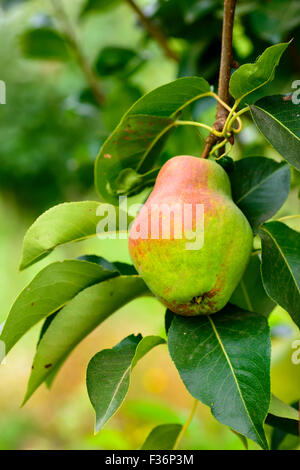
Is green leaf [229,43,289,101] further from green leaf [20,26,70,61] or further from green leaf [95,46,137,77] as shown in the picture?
green leaf [20,26,70,61]

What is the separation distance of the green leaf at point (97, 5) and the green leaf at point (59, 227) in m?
0.78

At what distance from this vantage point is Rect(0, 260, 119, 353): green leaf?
0.49 meters

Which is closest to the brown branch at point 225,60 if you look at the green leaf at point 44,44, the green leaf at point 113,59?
the green leaf at point 113,59

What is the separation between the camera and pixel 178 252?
1.39 ft

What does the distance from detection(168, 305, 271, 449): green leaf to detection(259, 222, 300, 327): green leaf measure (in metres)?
0.03

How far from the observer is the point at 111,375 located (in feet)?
1.54

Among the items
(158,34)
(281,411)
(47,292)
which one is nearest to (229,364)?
(281,411)

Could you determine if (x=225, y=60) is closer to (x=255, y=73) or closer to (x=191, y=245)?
(x=255, y=73)

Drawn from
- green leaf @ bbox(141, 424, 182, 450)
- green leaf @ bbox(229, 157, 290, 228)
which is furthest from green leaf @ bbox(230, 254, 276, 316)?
green leaf @ bbox(141, 424, 182, 450)

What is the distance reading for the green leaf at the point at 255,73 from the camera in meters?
0.43

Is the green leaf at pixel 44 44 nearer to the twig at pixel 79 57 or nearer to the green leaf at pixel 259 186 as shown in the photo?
the twig at pixel 79 57

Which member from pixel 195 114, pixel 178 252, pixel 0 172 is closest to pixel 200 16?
pixel 195 114

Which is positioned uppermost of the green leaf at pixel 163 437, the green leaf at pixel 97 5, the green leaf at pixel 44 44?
the green leaf at pixel 97 5

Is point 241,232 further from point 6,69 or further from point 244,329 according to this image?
point 6,69
